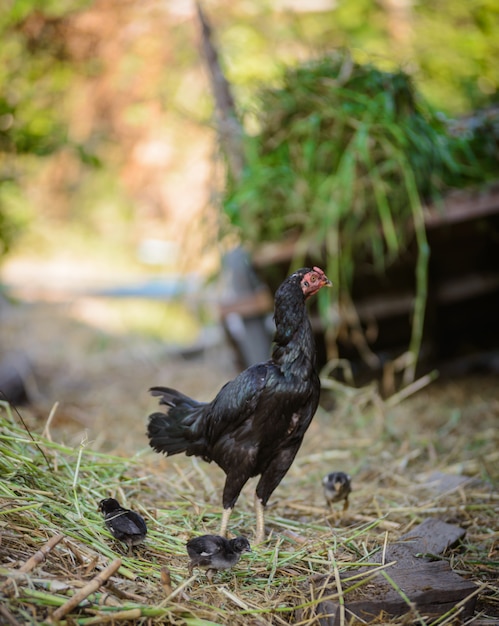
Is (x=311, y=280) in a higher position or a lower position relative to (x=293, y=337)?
higher

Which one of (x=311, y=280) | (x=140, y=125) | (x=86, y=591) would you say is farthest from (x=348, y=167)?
(x=140, y=125)

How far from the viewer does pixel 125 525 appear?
241 cm

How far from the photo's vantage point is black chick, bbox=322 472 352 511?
296 centimetres

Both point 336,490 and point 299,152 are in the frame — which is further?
point 299,152

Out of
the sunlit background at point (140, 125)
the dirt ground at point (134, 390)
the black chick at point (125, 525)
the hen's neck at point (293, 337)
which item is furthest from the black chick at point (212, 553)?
the sunlit background at point (140, 125)

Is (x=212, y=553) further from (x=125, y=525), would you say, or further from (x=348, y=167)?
(x=348, y=167)

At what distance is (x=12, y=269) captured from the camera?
35.4 ft

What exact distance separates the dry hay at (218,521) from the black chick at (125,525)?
0.05 meters

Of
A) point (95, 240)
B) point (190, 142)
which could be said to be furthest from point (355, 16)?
point (95, 240)

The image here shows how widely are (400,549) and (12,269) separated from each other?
31.2 feet

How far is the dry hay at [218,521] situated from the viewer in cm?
204

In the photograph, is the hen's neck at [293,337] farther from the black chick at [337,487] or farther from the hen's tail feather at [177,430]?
Result: the black chick at [337,487]

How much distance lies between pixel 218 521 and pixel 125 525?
594 mm

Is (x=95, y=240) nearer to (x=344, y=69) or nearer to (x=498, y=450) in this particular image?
(x=344, y=69)
